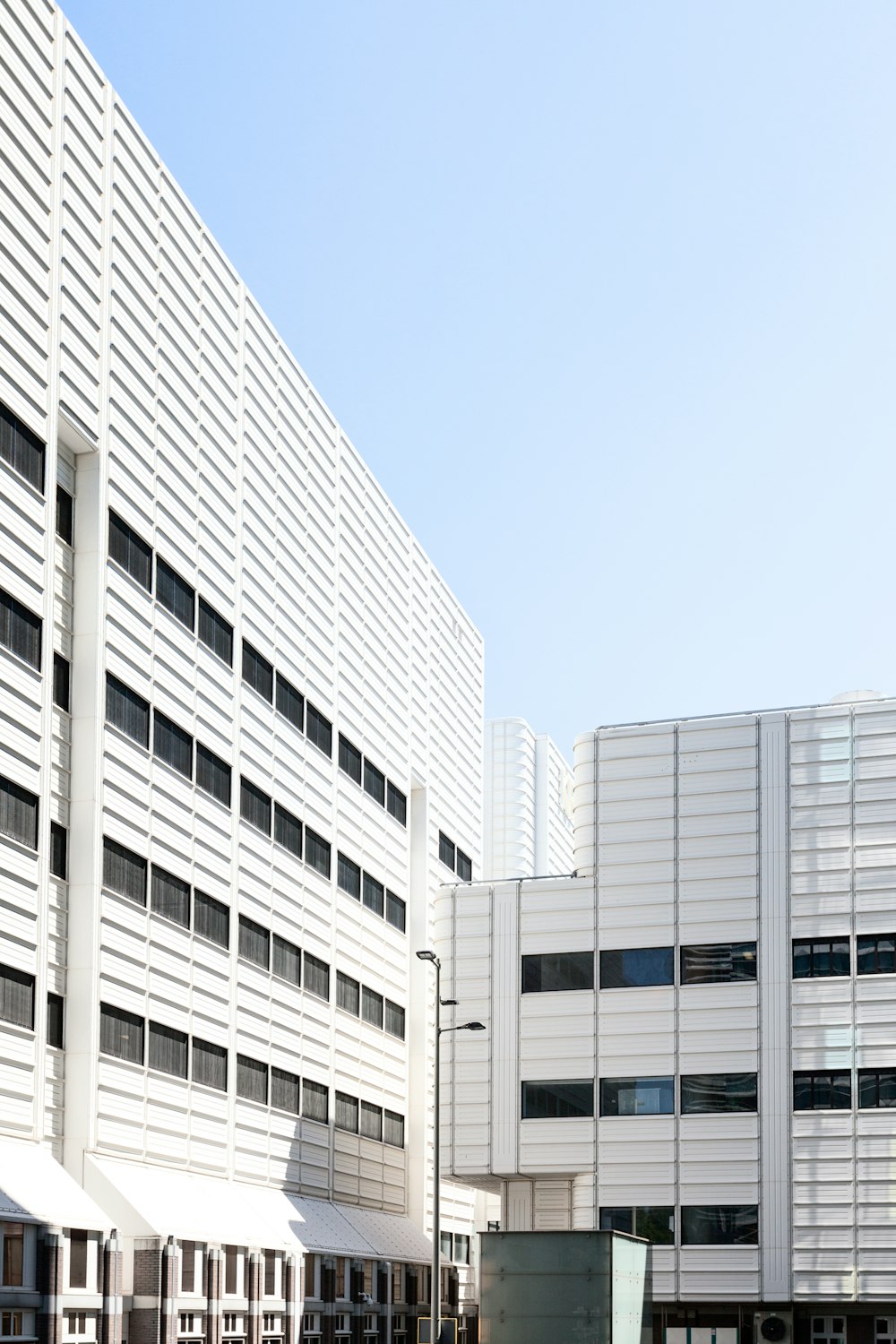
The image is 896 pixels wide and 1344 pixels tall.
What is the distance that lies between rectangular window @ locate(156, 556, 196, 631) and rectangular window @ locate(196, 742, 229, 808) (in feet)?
13.6

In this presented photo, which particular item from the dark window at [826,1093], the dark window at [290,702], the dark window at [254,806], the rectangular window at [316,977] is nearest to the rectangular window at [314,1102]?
the rectangular window at [316,977]

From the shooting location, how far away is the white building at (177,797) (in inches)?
1799

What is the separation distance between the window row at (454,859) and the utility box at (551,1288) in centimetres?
3928

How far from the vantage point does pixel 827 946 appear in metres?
69.3

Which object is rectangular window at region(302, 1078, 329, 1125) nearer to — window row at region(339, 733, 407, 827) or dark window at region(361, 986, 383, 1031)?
dark window at region(361, 986, 383, 1031)

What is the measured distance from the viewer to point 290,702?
66.0m

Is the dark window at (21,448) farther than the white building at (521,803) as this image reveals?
No

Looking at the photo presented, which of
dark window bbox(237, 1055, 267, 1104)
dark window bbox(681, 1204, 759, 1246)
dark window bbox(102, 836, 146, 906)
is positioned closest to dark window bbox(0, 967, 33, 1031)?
dark window bbox(102, 836, 146, 906)

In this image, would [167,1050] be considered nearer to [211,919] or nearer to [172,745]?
[211,919]

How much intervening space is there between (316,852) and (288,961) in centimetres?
537

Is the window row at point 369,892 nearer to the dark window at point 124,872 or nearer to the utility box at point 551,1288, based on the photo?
the dark window at point 124,872

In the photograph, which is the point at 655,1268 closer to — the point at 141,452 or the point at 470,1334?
the point at 470,1334

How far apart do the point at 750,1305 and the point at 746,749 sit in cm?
2185

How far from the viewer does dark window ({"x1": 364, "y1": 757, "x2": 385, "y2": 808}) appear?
2945 inches
